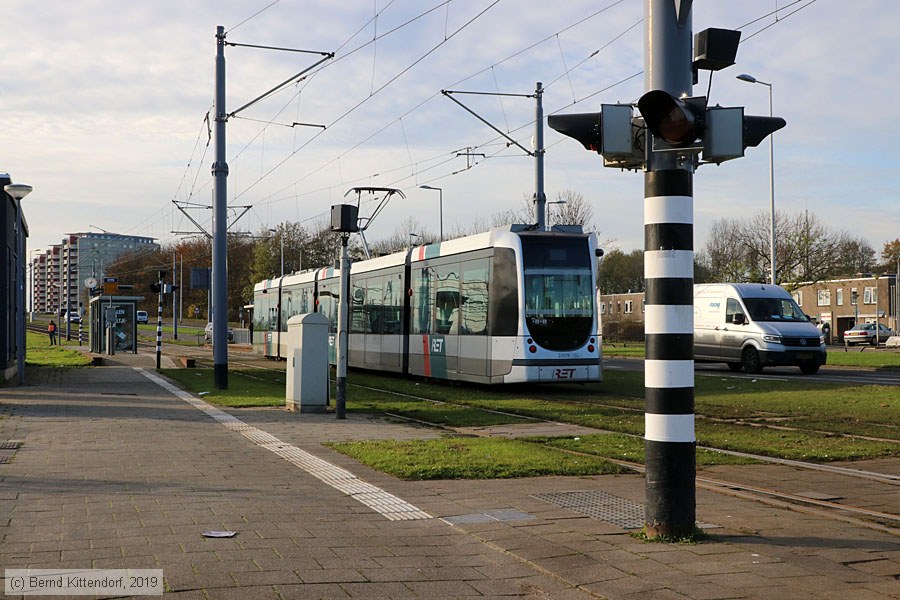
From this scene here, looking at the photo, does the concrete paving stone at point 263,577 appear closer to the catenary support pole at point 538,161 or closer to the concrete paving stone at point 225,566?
the concrete paving stone at point 225,566

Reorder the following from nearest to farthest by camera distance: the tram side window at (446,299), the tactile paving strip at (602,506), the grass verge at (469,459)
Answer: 1. the tactile paving strip at (602,506)
2. the grass verge at (469,459)
3. the tram side window at (446,299)

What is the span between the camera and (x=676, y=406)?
6141 millimetres

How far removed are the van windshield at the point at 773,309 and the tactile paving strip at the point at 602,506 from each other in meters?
21.0

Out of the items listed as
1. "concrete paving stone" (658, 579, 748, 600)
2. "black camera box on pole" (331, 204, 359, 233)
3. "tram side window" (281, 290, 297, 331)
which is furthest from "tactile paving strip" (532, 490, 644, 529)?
"tram side window" (281, 290, 297, 331)

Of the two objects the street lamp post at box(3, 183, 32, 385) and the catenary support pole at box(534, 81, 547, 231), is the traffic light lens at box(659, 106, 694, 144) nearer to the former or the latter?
the street lamp post at box(3, 183, 32, 385)

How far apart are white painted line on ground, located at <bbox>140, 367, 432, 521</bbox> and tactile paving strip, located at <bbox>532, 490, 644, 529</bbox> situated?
115 centimetres

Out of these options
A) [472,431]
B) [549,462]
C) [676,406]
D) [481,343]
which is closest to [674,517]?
[676,406]

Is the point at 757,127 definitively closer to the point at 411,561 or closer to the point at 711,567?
the point at 711,567

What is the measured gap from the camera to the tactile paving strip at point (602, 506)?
689 centimetres

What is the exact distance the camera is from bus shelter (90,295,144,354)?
4528 cm

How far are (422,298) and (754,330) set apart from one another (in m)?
9.80

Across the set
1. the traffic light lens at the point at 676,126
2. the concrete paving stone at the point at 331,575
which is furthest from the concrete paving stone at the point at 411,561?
the traffic light lens at the point at 676,126

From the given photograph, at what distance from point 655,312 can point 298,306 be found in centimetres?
3009

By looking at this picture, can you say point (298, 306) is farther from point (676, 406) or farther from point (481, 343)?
point (676, 406)
